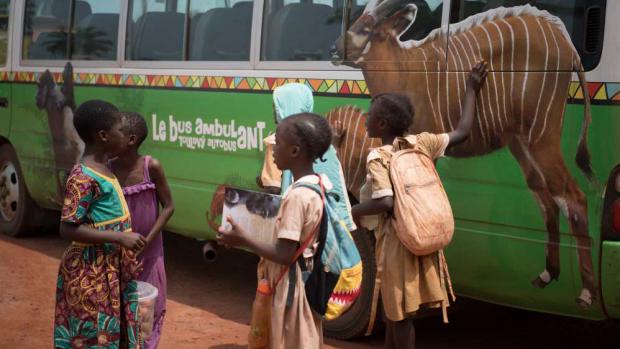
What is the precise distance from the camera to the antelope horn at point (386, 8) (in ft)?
17.1

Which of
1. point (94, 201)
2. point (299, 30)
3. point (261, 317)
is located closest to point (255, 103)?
point (299, 30)

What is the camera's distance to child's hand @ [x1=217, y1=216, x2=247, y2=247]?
3367 mm

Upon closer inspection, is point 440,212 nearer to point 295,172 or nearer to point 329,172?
point 329,172

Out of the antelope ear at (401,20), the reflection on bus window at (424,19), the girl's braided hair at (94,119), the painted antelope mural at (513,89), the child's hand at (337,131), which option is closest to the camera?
the girl's braided hair at (94,119)

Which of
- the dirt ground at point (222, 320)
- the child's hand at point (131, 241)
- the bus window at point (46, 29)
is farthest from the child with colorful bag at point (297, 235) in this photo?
the bus window at point (46, 29)

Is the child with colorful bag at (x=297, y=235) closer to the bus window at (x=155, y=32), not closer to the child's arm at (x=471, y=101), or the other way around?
the child's arm at (x=471, y=101)

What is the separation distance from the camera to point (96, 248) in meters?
3.74

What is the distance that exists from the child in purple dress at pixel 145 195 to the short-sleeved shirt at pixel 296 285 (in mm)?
940

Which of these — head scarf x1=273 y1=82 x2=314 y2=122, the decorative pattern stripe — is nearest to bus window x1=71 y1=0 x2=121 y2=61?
the decorative pattern stripe

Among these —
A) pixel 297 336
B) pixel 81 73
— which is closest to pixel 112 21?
pixel 81 73

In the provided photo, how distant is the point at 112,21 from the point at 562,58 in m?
3.99

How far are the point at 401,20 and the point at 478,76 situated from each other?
2.12ft

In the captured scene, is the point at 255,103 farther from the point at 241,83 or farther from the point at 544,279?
the point at 544,279

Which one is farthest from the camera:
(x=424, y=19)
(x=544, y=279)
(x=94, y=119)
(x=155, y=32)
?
(x=155, y=32)
